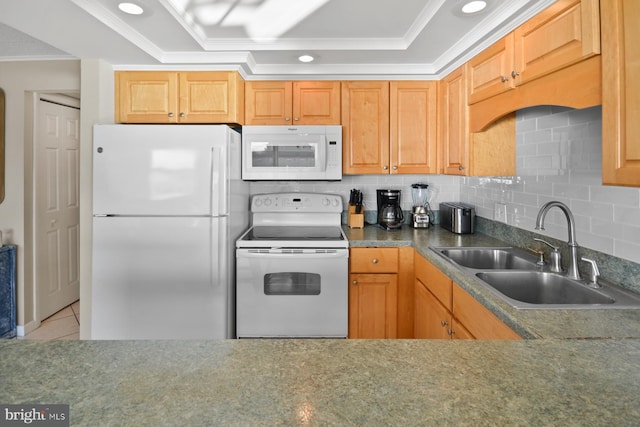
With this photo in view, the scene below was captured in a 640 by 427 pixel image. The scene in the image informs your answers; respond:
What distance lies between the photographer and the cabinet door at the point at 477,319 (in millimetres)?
1387

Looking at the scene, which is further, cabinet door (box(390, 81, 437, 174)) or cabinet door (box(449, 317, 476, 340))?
cabinet door (box(390, 81, 437, 174))

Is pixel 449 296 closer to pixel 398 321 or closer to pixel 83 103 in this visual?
pixel 398 321

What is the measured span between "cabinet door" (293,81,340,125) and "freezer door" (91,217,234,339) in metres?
1.10

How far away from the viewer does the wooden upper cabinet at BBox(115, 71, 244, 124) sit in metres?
2.79

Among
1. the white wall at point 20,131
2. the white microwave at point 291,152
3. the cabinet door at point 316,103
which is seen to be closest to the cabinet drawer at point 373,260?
the white microwave at point 291,152

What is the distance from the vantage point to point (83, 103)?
8.73 feet

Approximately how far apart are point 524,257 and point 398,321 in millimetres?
948

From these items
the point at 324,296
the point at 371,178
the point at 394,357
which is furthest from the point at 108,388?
the point at 371,178

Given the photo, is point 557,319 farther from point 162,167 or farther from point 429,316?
point 162,167

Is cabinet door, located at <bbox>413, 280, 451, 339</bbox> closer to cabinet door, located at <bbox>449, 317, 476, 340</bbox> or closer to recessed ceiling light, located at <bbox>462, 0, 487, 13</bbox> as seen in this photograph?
cabinet door, located at <bbox>449, 317, 476, 340</bbox>

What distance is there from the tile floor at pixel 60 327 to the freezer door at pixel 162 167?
65.3 inches

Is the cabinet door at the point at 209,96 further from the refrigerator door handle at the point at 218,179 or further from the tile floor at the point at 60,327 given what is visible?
the tile floor at the point at 60,327

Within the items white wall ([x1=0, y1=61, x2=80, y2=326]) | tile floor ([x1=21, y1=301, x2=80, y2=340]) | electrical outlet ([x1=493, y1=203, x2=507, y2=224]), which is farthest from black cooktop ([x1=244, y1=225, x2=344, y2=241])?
white wall ([x1=0, y1=61, x2=80, y2=326])

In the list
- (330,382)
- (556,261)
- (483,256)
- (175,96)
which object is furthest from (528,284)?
(175,96)
